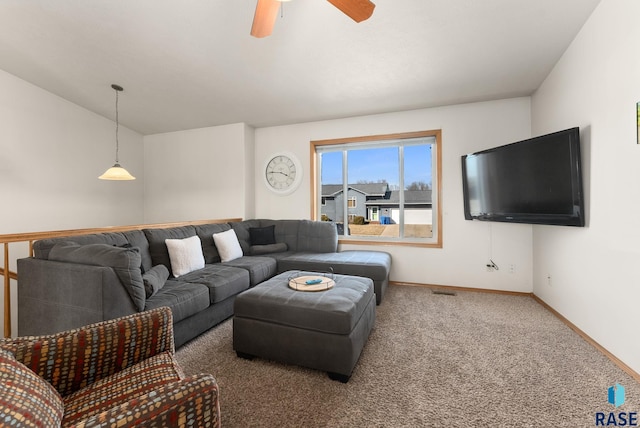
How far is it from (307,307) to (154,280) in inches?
49.5

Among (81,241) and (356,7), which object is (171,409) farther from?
(81,241)

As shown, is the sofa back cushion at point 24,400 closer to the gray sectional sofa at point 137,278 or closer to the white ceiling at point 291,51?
the gray sectional sofa at point 137,278

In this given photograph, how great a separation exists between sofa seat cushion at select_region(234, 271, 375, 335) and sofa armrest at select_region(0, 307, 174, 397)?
A: 2.09 ft

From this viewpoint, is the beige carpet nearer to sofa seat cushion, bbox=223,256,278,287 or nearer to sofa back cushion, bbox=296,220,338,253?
sofa seat cushion, bbox=223,256,278,287

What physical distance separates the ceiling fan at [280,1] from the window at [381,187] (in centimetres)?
234

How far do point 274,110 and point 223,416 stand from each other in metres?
3.60

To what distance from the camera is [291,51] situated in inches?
105

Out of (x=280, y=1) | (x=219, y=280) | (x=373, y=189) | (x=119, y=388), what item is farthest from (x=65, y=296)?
(x=373, y=189)

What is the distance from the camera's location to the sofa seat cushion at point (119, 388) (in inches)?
37.3

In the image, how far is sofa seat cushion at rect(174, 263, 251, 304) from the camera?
94.3 inches

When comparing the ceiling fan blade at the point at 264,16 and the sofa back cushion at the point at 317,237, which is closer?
the ceiling fan blade at the point at 264,16

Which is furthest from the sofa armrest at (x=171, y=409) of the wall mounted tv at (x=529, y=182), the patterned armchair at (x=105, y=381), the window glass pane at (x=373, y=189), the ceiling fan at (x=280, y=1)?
the window glass pane at (x=373, y=189)

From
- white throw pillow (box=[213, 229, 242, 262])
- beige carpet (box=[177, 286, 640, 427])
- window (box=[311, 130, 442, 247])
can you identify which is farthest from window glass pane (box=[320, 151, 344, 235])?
beige carpet (box=[177, 286, 640, 427])

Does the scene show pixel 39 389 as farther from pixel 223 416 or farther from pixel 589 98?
pixel 589 98
